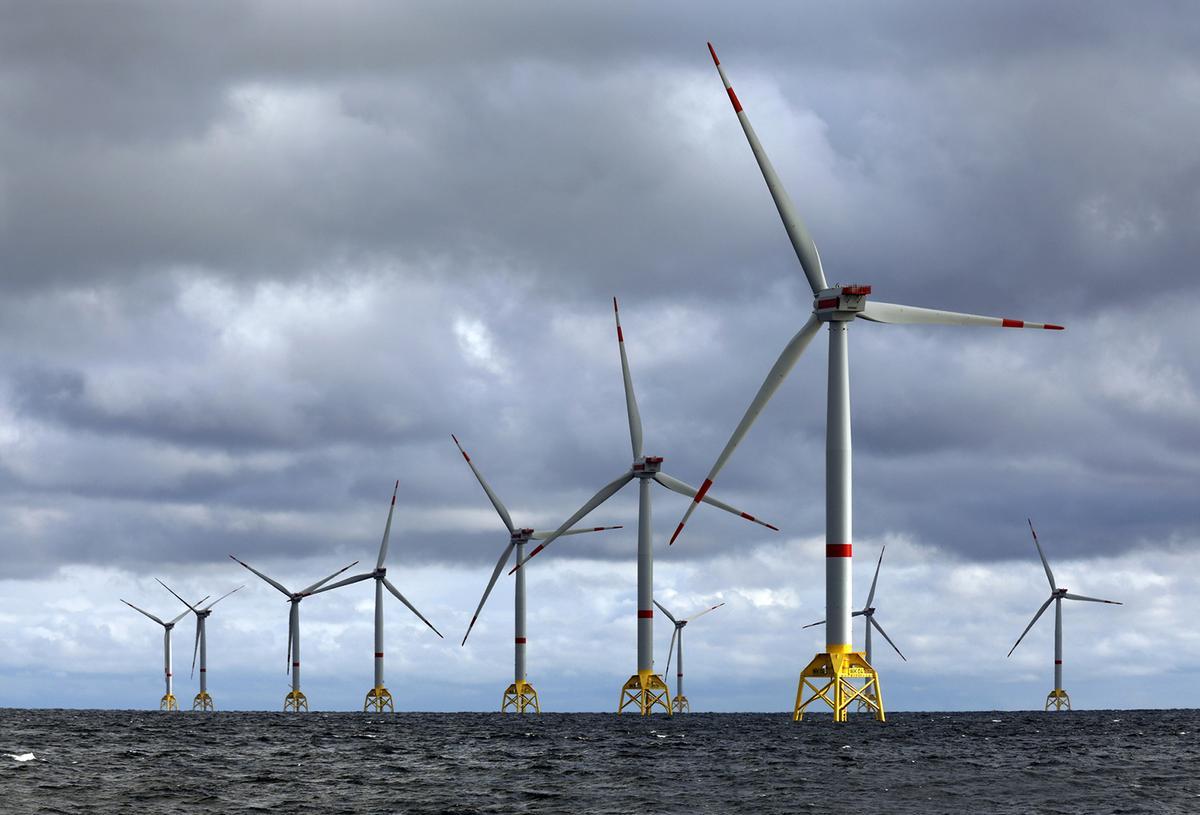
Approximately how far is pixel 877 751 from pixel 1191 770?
1924 centimetres

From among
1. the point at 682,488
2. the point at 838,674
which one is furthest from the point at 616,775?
the point at 682,488

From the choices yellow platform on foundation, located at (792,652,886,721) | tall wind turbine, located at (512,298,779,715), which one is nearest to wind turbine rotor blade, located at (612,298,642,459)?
tall wind turbine, located at (512,298,779,715)

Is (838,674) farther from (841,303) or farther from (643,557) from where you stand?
(643,557)

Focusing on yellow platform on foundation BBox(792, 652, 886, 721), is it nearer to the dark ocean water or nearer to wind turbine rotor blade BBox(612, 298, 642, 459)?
the dark ocean water

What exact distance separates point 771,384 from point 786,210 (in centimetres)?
1410

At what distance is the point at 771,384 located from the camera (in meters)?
96.4

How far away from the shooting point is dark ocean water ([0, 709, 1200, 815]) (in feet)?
200

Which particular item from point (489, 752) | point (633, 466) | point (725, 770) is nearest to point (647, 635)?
point (633, 466)

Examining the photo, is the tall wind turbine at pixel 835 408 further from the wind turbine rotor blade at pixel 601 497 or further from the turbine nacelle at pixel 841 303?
the wind turbine rotor blade at pixel 601 497

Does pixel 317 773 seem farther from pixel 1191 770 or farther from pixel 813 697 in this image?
pixel 1191 770

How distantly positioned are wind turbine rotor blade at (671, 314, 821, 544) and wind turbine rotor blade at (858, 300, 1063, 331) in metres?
3.69

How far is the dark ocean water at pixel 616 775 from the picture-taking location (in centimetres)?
6084

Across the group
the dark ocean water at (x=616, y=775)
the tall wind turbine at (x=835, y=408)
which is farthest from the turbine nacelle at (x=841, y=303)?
the dark ocean water at (x=616, y=775)

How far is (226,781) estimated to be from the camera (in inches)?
2916
